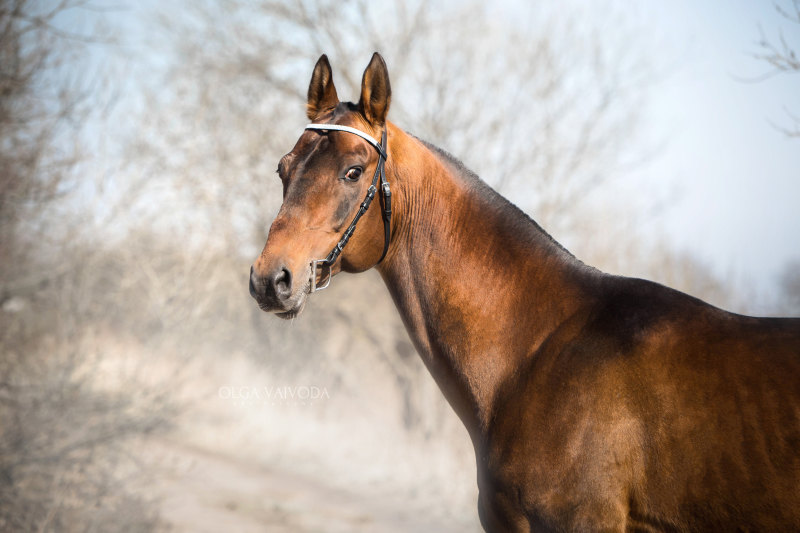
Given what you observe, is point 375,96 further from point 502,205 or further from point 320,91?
point 502,205

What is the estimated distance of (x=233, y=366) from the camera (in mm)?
19125

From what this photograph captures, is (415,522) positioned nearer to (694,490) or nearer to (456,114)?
(456,114)

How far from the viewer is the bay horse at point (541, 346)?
223 centimetres

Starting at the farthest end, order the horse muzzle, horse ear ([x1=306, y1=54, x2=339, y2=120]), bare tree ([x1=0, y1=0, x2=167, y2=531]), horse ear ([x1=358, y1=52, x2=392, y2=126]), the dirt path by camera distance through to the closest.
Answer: the dirt path → bare tree ([x1=0, y1=0, x2=167, y2=531]) → horse ear ([x1=306, y1=54, x2=339, y2=120]) → horse ear ([x1=358, y1=52, x2=392, y2=126]) → the horse muzzle

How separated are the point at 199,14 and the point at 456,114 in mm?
6641

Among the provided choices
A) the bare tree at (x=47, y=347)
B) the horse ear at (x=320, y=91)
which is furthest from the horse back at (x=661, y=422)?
the bare tree at (x=47, y=347)

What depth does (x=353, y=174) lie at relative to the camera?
2.93m

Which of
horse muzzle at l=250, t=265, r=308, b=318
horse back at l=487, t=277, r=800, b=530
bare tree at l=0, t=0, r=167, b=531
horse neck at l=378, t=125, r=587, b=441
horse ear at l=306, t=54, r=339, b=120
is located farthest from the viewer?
bare tree at l=0, t=0, r=167, b=531

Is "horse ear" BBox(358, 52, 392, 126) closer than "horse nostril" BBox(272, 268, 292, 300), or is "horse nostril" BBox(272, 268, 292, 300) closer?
"horse nostril" BBox(272, 268, 292, 300)

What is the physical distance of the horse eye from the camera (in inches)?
114

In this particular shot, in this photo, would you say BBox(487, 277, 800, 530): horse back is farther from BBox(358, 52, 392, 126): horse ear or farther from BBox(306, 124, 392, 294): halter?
BBox(358, 52, 392, 126): horse ear

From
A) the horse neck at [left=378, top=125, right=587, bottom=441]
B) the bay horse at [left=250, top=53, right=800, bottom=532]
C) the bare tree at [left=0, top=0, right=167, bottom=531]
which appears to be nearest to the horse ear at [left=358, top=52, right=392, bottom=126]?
the bay horse at [left=250, top=53, right=800, bottom=532]

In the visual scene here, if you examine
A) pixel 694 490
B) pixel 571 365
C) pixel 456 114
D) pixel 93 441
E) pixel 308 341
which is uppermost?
pixel 456 114

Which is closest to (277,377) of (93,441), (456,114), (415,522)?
(415,522)
